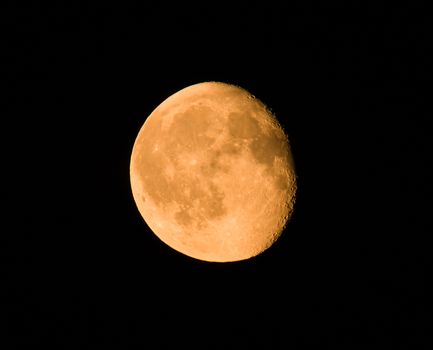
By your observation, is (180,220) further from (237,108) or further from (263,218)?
(237,108)

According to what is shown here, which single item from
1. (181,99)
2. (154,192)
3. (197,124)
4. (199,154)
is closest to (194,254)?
(154,192)

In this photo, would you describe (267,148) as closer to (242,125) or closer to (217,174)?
(242,125)

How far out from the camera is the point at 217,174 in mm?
2857

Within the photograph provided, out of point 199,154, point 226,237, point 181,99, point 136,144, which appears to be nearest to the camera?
point 199,154

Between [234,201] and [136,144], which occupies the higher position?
[136,144]

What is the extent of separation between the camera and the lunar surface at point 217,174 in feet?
9.43

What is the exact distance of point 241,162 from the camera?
9.40ft

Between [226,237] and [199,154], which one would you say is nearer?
[199,154]

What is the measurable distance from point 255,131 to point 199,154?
1.87 feet

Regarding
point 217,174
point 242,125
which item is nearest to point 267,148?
point 242,125

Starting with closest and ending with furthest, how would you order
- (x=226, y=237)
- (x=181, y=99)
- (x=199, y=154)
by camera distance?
(x=199, y=154)
(x=226, y=237)
(x=181, y=99)

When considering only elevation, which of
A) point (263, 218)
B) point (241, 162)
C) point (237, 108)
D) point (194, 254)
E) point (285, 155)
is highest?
point (237, 108)

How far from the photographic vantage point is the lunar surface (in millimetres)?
2875

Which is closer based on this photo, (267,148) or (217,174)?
(217,174)
